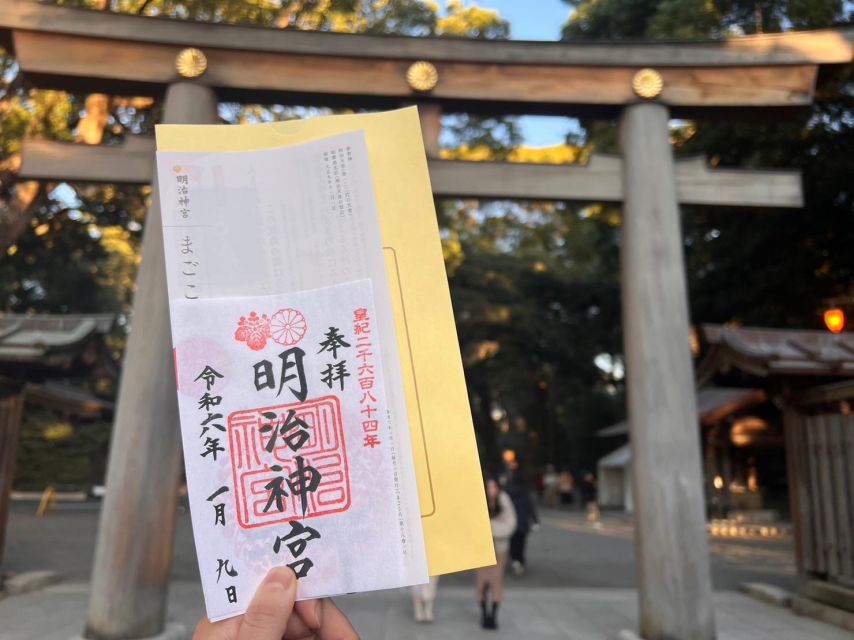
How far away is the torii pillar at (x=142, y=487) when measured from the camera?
4.45m

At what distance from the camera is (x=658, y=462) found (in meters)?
4.88

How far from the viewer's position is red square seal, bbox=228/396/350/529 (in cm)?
98

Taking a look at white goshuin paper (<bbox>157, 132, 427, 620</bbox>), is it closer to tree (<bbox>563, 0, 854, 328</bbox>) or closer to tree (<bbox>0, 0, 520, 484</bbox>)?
tree (<bbox>0, 0, 520, 484</bbox>)

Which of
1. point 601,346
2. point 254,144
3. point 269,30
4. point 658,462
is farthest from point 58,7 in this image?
point 601,346

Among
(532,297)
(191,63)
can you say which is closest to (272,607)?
(191,63)

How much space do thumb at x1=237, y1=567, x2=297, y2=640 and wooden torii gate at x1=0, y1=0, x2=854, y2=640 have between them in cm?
411

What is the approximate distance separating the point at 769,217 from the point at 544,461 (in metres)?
21.2

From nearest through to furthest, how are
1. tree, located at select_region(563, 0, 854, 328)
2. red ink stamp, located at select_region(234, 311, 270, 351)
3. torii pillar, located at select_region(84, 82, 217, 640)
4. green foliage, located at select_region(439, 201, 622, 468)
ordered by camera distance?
red ink stamp, located at select_region(234, 311, 270, 351), torii pillar, located at select_region(84, 82, 217, 640), tree, located at select_region(563, 0, 854, 328), green foliage, located at select_region(439, 201, 622, 468)

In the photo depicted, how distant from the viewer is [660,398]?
4.97m

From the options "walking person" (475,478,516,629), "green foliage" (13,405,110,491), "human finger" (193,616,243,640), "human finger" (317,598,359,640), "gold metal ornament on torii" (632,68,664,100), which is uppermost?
"gold metal ornament on torii" (632,68,664,100)

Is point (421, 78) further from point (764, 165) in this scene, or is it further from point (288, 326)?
point (764, 165)

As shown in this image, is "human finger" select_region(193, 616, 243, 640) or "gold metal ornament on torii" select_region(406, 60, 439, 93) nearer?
"human finger" select_region(193, 616, 243, 640)

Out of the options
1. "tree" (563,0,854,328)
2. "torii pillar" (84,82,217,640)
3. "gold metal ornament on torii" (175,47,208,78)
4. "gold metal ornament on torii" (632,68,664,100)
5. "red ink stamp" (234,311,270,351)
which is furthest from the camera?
"tree" (563,0,854,328)

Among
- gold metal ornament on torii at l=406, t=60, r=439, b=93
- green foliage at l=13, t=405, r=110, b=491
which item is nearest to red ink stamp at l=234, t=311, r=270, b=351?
gold metal ornament on torii at l=406, t=60, r=439, b=93
